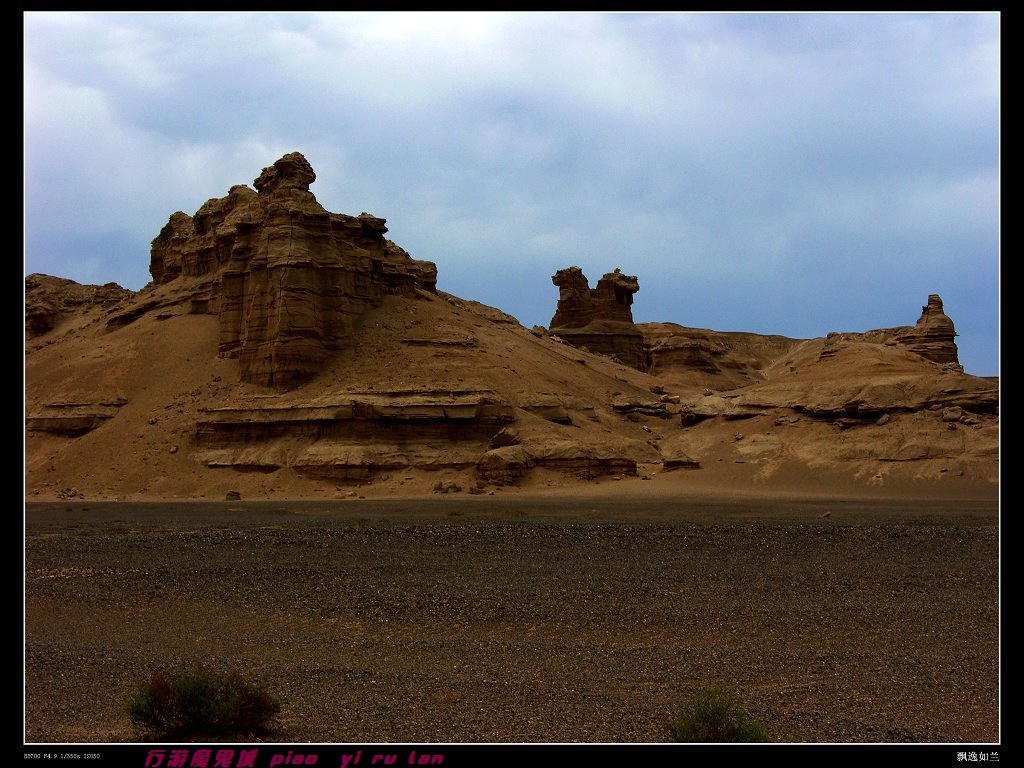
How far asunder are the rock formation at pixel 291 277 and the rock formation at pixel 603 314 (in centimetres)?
3434

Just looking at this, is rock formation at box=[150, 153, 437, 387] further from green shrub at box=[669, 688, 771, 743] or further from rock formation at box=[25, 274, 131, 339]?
green shrub at box=[669, 688, 771, 743]

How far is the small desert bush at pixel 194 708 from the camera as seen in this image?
9766mm

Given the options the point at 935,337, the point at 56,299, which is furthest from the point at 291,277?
the point at 935,337

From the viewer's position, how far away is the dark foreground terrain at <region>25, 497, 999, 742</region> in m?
11.1

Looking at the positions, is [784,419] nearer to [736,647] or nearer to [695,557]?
[695,557]

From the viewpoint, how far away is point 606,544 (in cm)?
2467

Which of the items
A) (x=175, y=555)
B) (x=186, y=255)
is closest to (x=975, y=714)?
(x=175, y=555)

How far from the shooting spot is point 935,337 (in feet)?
271

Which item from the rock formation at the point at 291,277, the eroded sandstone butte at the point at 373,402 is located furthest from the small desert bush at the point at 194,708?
the rock formation at the point at 291,277

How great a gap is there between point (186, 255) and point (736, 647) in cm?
6391

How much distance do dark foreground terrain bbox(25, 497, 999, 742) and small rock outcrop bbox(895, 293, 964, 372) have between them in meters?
56.8

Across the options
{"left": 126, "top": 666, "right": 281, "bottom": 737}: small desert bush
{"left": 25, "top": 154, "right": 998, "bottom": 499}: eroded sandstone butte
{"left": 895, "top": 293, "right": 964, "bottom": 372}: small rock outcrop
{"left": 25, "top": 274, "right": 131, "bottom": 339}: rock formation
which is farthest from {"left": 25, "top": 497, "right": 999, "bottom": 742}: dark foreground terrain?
{"left": 25, "top": 274, "right": 131, "bottom": 339}: rock formation

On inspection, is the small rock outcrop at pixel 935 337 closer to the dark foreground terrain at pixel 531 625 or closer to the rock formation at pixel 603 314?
the rock formation at pixel 603 314
